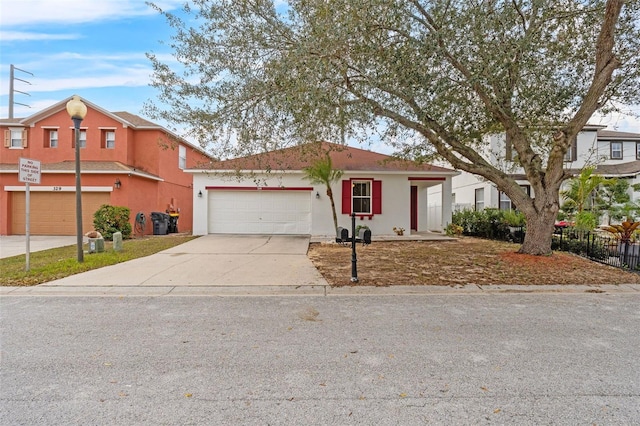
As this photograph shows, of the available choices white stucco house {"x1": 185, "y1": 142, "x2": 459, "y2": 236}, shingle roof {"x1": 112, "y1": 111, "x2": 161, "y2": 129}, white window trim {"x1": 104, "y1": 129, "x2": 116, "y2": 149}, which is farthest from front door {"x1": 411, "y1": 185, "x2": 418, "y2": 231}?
white window trim {"x1": 104, "y1": 129, "x2": 116, "y2": 149}

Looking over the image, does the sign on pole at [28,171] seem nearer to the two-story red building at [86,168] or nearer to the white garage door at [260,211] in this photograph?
the two-story red building at [86,168]

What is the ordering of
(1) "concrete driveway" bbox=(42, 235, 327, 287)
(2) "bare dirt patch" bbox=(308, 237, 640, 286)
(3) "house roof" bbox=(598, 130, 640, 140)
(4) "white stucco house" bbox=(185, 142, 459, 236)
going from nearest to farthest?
(1) "concrete driveway" bbox=(42, 235, 327, 287) < (2) "bare dirt patch" bbox=(308, 237, 640, 286) < (4) "white stucco house" bbox=(185, 142, 459, 236) < (3) "house roof" bbox=(598, 130, 640, 140)

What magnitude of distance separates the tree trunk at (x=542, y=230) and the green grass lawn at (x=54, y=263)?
10.5 m

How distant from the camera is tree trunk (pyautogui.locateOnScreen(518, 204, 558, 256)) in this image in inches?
→ 359

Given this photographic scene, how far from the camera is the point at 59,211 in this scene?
1611 centimetres

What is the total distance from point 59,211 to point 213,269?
12257mm

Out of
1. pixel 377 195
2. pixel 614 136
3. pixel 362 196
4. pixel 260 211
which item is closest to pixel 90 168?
pixel 260 211

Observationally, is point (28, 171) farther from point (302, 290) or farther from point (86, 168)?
point (86, 168)

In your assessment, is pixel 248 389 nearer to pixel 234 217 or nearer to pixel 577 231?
pixel 577 231

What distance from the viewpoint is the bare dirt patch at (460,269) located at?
708 cm

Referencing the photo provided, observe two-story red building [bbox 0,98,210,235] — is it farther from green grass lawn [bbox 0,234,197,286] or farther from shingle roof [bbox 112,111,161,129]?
green grass lawn [bbox 0,234,197,286]

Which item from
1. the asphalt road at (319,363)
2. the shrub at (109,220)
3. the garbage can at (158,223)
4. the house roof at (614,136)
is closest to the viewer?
the asphalt road at (319,363)

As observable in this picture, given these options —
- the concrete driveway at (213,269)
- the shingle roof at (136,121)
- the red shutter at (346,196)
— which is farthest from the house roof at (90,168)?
the red shutter at (346,196)

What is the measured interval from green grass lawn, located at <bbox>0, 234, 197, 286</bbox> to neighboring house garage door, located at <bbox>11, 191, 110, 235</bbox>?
5029 millimetres
